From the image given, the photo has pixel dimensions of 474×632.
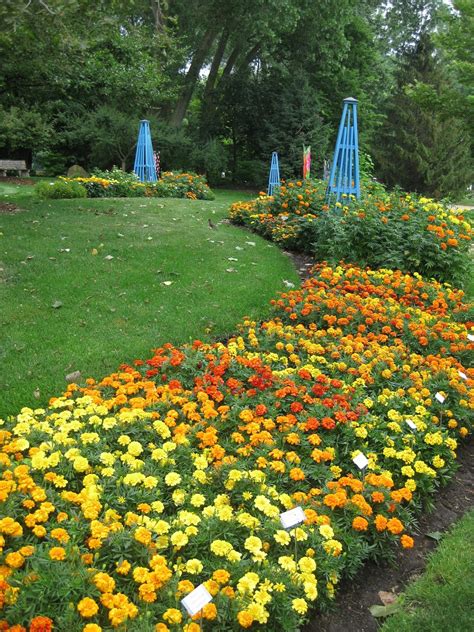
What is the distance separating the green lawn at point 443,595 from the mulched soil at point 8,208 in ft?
28.0

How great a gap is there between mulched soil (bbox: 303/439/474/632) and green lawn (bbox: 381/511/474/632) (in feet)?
0.25

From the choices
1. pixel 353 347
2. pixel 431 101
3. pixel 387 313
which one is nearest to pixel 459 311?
pixel 387 313

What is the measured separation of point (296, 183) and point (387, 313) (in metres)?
4.82

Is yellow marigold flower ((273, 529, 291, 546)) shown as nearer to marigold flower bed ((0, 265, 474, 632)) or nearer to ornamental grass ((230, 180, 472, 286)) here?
marigold flower bed ((0, 265, 474, 632))

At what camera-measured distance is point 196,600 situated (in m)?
1.76

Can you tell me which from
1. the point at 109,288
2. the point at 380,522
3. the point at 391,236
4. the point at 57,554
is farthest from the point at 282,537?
the point at 391,236

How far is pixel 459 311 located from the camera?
538 centimetres

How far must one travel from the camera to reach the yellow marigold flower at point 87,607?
1.73m

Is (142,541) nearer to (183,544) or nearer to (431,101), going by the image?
(183,544)

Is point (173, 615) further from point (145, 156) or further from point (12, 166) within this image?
point (12, 166)

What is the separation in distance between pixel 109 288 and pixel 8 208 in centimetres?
484

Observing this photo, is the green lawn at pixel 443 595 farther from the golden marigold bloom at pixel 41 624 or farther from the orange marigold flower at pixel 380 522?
the golden marigold bloom at pixel 41 624

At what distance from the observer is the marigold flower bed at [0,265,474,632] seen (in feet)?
6.35

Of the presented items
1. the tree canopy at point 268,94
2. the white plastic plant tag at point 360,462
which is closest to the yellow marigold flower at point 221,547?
the white plastic plant tag at point 360,462
